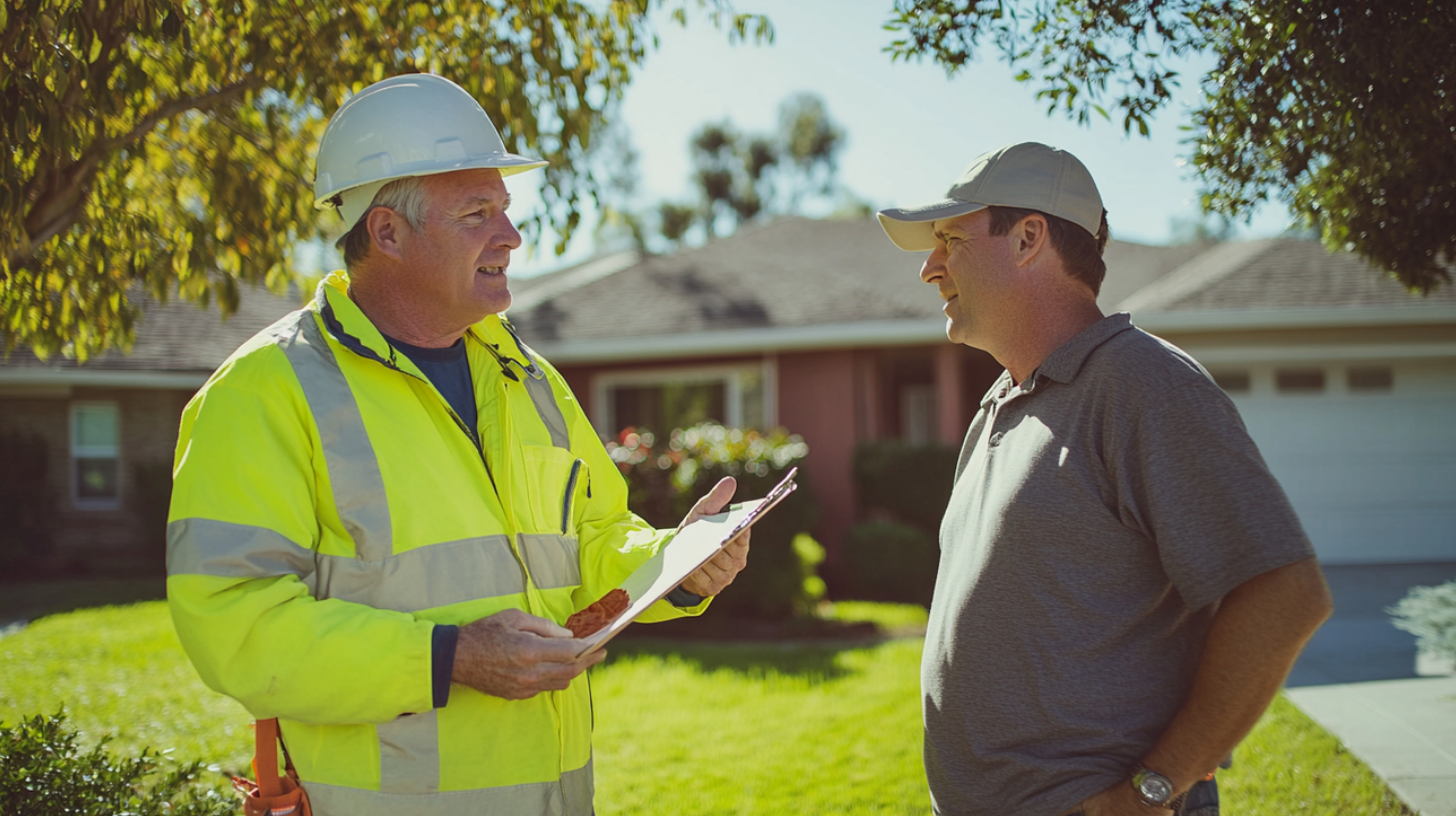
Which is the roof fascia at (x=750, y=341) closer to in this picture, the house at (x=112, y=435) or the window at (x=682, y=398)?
the window at (x=682, y=398)

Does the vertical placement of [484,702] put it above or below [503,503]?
below

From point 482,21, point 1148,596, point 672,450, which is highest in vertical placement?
point 482,21

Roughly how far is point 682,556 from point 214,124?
393 cm

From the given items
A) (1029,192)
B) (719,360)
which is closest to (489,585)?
(1029,192)

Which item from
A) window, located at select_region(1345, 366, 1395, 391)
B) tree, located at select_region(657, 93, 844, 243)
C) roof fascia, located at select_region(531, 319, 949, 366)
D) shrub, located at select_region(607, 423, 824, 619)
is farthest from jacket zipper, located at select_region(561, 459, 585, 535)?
tree, located at select_region(657, 93, 844, 243)

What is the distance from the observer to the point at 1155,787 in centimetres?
187

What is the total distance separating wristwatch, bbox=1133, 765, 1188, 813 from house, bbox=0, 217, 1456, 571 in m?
10.3

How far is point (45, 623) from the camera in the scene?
9859 millimetres

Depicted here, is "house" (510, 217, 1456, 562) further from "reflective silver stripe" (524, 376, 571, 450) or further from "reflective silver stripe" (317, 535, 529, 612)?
"reflective silver stripe" (317, 535, 529, 612)

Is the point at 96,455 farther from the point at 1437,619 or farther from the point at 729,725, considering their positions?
the point at 1437,619

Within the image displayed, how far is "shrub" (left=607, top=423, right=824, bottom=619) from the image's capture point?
9781 mm

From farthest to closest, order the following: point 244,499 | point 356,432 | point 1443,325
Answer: point 1443,325, point 356,432, point 244,499

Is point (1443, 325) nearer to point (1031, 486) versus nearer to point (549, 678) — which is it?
point (1031, 486)

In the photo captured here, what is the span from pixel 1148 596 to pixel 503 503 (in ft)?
4.43
